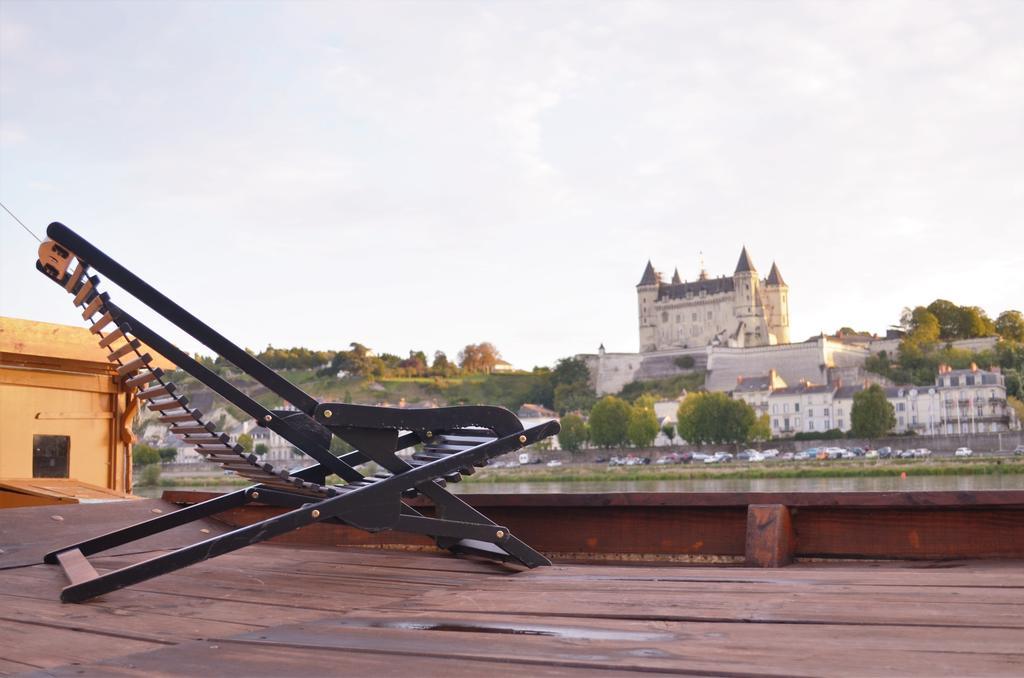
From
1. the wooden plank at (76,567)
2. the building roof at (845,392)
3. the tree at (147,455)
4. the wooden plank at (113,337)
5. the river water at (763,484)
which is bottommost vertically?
the river water at (763,484)

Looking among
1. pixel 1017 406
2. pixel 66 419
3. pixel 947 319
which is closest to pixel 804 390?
pixel 1017 406

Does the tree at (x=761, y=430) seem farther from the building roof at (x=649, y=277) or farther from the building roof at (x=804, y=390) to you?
the building roof at (x=649, y=277)

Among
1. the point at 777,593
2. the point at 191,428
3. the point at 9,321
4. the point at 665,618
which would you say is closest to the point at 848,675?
the point at 665,618

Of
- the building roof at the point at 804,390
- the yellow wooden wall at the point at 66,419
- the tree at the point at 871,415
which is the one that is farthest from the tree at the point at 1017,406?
the yellow wooden wall at the point at 66,419

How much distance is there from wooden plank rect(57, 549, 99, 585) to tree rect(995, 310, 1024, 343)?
102086 mm

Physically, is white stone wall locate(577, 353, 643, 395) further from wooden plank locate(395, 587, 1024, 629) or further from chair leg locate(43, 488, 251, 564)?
wooden plank locate(395, 587, 1024, 629)

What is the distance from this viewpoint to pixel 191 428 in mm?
2477

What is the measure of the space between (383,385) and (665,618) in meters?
98.3

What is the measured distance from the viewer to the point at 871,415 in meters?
69.2

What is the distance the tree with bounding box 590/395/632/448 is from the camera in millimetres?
74312

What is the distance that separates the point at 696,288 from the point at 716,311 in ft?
11.6

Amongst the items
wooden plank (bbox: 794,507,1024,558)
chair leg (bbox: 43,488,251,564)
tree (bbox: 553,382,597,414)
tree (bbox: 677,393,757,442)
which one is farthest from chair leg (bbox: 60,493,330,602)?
tree (bbox: 553,382,597,414)

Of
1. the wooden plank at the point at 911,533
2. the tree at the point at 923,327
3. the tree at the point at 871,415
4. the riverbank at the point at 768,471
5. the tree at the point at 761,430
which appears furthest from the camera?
the tree at the point at 923,327

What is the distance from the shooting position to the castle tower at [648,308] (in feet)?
335
